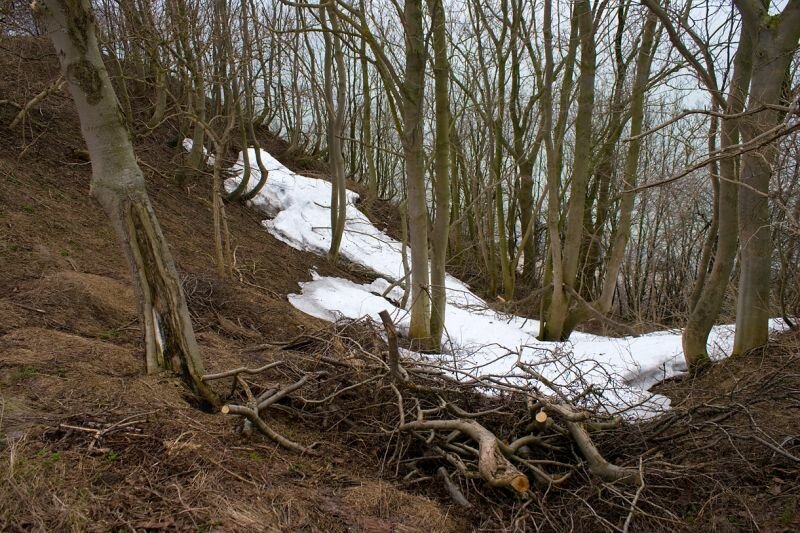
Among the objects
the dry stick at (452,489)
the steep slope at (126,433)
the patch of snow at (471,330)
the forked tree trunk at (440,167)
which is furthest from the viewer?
the forked tree trunk at (440,167)

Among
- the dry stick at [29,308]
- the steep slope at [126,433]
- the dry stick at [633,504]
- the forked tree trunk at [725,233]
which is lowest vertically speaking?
the steep slope at [126,433]

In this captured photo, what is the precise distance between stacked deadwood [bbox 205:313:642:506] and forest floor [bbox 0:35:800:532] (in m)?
0.12

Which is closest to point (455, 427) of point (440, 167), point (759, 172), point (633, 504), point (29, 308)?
point (633, 504)

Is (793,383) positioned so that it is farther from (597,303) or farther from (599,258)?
(599,258)

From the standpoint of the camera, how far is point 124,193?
12.0ft

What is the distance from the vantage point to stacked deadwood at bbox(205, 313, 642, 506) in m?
3.53

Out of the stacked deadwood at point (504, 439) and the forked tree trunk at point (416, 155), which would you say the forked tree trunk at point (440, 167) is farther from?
the stacked deadwood at point (504, 439)

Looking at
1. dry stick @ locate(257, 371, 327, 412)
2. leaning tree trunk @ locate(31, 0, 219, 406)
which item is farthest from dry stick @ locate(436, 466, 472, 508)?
leaning tree trunk @ locate(31, 0, 219, 406)

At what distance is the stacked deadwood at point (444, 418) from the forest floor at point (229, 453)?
0.38 ft

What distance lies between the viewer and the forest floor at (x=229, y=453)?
2.64m

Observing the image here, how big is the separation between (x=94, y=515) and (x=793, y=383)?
5036 millimetres

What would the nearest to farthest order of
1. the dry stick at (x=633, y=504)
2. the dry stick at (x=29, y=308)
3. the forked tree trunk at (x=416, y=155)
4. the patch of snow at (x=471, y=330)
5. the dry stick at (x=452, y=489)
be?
the dry stick at (x=633, y=504)
the dry stick at (x=452, y=489)
the dry stick at (x=29, y=308)
the patch of snow at (x=471, y=330)
the forked tree trunk at (x=416, y=155)

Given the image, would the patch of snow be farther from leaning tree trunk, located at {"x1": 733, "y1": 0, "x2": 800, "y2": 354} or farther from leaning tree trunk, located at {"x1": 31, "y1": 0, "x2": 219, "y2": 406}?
leaning tree trunk, located at {"x1": 31, "y1": 0, "x2": 219, "y2": 406}

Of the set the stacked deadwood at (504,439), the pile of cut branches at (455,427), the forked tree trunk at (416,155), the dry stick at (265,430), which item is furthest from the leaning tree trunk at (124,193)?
the forked tree trunk at (416,155)
